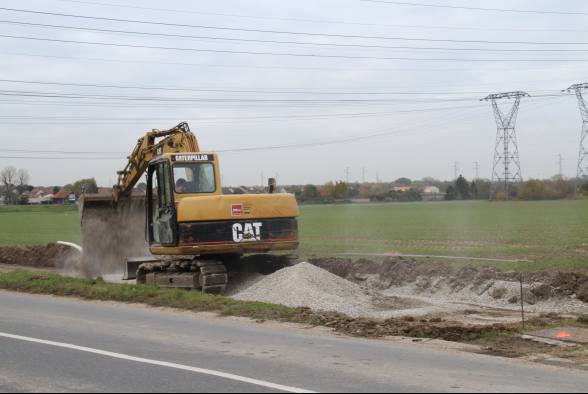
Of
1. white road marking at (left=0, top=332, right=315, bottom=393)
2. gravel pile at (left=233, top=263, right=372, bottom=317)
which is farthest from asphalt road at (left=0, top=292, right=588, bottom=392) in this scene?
gravel pile at (left=233, top=263, right=372, bottom=317)

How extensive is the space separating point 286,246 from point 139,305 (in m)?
4.21

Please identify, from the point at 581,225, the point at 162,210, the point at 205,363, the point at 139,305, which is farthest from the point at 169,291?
the point at 581,225

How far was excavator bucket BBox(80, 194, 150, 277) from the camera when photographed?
2056cm

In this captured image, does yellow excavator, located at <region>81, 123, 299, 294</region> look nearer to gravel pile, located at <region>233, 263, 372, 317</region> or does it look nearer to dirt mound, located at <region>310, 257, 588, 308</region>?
gravel pile, located at <region>233, 263, 372, 317</region>

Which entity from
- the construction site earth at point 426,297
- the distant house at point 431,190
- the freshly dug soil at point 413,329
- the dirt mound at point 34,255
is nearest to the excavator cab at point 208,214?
the construction site earth at point 426,297

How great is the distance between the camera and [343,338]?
10.4 meters

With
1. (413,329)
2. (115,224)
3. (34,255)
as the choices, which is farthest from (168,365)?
(34,255)

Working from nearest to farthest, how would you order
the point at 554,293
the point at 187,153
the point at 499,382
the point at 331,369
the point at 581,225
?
1. the point at 499,382
2. the point at 331,369
3. the point at 554,293
4. the point at 187,153
5. the point at 581,225

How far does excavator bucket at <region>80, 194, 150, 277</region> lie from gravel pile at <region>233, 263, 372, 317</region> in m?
5.87

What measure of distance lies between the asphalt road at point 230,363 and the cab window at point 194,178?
18.0 ft

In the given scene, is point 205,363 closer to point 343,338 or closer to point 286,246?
point 343,338

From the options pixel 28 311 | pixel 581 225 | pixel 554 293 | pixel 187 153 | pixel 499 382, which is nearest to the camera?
pixel 499 382

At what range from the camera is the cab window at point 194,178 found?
54.7 ft

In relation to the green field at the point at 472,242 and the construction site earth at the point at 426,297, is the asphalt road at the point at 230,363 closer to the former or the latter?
the construction site earth at the point at 426,297
